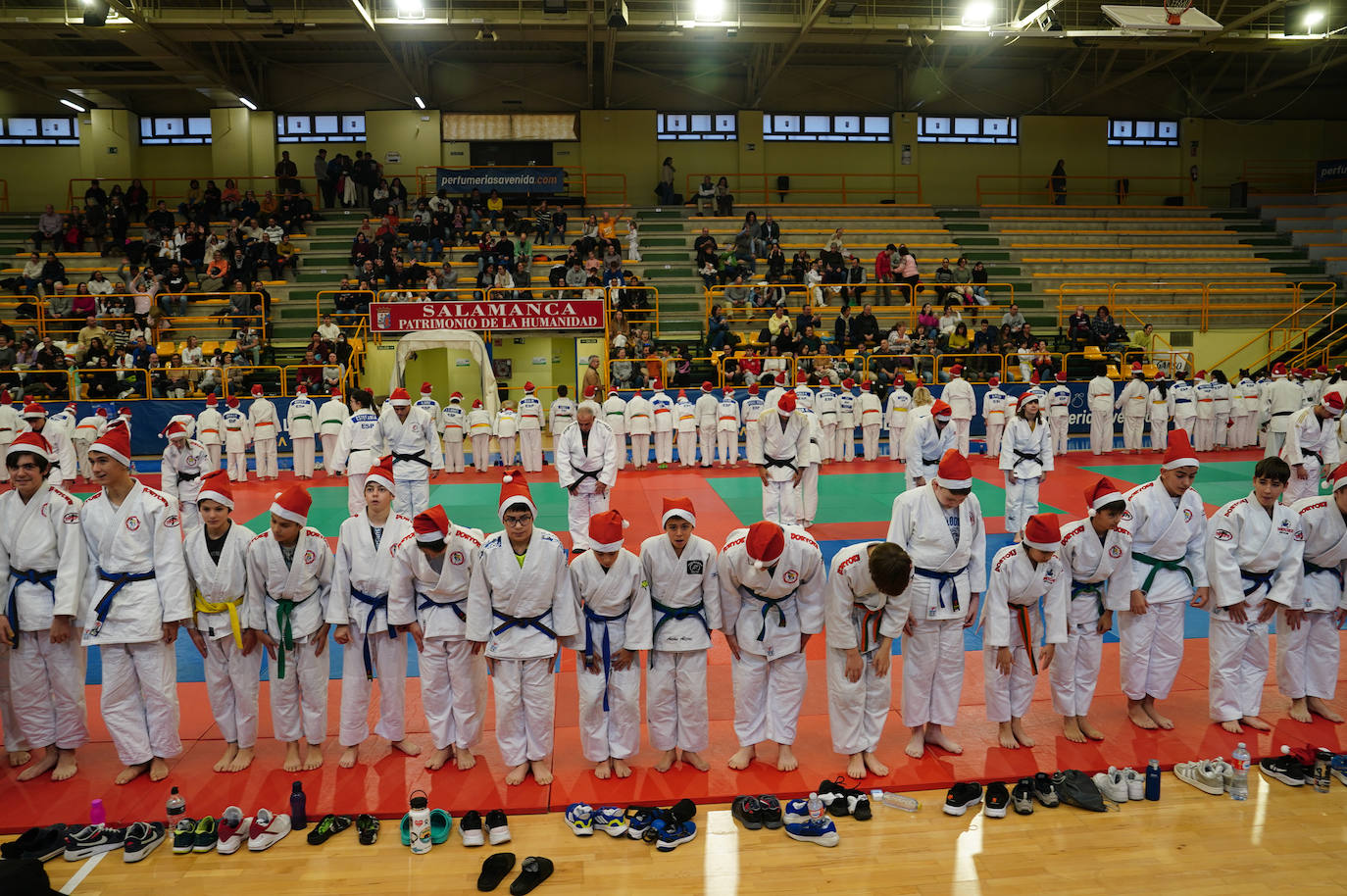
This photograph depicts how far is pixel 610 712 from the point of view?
17.3ft

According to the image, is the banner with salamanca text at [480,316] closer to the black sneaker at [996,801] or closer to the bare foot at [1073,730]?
the bare foot at [1073,730]

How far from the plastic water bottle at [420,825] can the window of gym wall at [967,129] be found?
29483 mm

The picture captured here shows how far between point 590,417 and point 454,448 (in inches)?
280

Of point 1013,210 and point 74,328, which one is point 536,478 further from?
point 1013,210

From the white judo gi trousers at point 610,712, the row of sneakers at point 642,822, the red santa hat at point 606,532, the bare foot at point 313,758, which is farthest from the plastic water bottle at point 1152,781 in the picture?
the bare foot at point 313,758

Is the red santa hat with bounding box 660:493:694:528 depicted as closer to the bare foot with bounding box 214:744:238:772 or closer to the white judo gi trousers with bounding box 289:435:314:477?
the bare foot with bounding box 214:744:238:772

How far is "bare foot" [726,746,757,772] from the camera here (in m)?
5.32

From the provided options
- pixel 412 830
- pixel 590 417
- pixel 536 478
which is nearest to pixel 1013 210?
pixel 536 478

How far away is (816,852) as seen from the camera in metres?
4.56

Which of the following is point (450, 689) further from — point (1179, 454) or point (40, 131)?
point (40, 131)

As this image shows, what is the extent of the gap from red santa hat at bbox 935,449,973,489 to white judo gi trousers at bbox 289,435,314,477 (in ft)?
44.6

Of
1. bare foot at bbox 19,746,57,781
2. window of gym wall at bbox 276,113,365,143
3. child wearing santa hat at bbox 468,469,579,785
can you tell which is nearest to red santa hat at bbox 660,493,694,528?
child wearing santa hat at bbox 468,469,579,785

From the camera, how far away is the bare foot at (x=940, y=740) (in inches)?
216

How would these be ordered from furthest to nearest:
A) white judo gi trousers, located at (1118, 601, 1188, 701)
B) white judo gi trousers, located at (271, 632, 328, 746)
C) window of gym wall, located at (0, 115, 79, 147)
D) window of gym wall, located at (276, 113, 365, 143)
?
window of gym wall, located at (276, 113, 365, 143)
window of gym wall, located at (0, 115, 79, 147)
white judo gi trousers, located at (1118, 601, 1188, 701)
white judo gi trousers, located at (271, 632, 328, 746)
